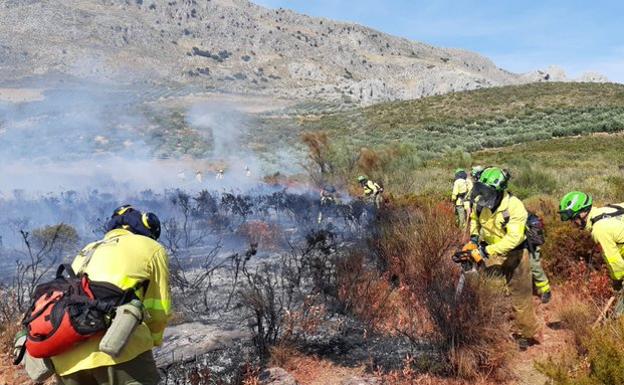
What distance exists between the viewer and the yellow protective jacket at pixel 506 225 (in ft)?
14.1

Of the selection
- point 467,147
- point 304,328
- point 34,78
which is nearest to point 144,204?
point 304,328

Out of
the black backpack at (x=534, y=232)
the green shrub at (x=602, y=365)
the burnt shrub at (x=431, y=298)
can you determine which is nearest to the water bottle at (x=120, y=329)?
the green shrub at (x=602, y=365)

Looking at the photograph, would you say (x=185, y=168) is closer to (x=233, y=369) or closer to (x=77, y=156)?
(x=77, y=156)

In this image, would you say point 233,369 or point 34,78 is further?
point 34,78

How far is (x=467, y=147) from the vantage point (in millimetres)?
27859

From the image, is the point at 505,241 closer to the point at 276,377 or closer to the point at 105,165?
the point at 276,377

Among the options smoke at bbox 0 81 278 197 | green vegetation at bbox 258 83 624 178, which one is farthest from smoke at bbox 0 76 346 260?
green vegetation at bbox 258 83 624 178

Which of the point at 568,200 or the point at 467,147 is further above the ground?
the point at 568,200

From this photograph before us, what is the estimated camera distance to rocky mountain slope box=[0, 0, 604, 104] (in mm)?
72938

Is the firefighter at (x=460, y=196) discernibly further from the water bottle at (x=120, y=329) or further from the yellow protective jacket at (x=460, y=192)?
the water bottle at (x=120, y=329)

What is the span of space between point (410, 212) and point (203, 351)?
402 cm

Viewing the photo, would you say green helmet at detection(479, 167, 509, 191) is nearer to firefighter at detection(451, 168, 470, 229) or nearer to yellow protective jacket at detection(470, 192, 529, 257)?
yellow protective jacket at detection(470, 192, 529, 257)

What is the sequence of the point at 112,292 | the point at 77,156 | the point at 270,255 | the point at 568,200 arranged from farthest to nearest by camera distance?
the point at 77,156
the point at 270,255
the point at 568,200
the point at 112,292

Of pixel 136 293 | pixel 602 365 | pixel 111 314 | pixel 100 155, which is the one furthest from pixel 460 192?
pixel 100 155
